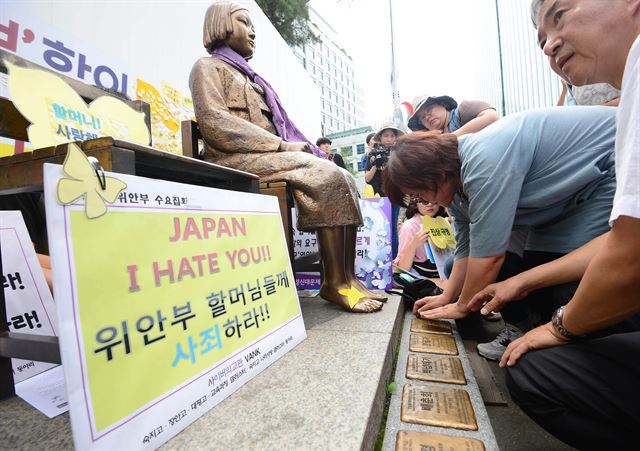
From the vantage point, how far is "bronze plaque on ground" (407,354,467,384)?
1113 mm

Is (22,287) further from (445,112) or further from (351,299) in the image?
(445,112)

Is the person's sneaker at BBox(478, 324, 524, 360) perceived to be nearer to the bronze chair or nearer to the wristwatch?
the wristwatch

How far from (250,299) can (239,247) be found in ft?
0.50

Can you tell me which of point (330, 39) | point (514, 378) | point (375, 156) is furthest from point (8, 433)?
point (330, 39)

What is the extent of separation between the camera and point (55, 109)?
129 centimetres

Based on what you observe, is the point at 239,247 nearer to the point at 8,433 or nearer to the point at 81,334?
the point at 81,334

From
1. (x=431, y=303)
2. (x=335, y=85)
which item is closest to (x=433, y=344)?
(x=431, y=303)

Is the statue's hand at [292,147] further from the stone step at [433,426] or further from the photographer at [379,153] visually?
the photographer at [379,153]

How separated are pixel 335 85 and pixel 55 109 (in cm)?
4807

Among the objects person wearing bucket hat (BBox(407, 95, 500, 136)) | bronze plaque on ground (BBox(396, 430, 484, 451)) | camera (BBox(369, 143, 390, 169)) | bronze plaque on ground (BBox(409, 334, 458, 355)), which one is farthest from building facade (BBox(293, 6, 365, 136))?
bronze plaque on ground (BBox(396, 430, 484, 451))

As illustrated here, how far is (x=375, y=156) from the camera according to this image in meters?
3.44

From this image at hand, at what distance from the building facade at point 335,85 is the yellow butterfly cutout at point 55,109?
121ft

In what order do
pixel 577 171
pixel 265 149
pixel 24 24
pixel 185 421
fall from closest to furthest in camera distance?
pixel 185 421 → pixel 577 171 → pixel 265 149 → pixel 24 24

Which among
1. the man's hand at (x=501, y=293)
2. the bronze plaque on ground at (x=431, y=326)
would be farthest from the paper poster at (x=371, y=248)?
the man's hand at (x=501, y=293)
